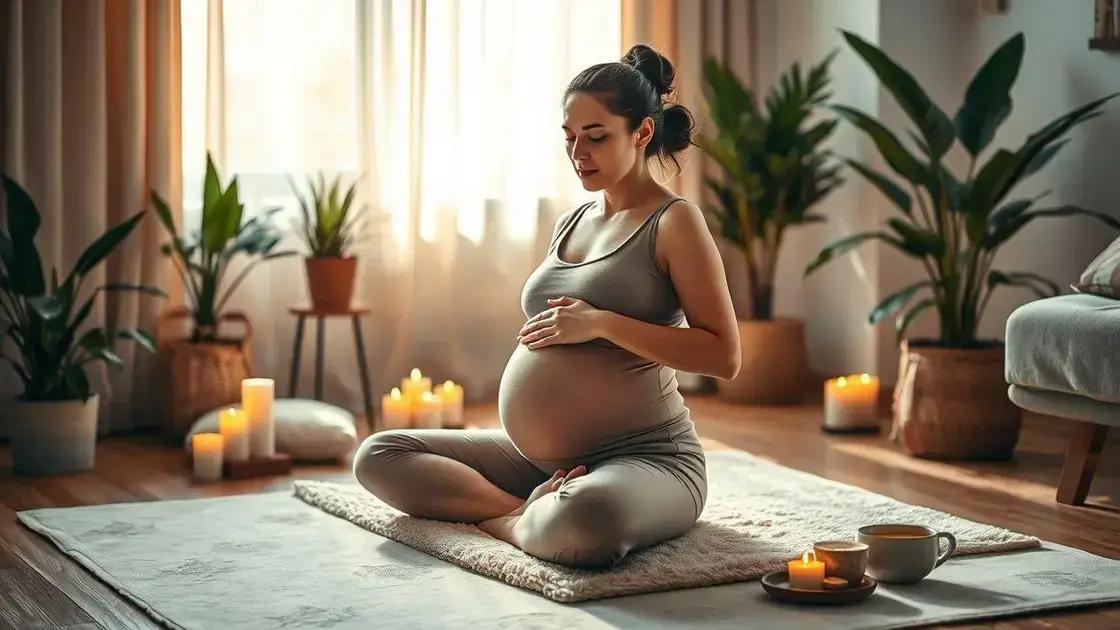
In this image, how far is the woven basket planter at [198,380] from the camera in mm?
4074

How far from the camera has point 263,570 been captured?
264 centimetres

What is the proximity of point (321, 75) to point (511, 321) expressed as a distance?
102 cm

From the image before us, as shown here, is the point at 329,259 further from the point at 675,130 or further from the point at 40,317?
the point at 675,130

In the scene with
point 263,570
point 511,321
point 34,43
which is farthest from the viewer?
point 511,321

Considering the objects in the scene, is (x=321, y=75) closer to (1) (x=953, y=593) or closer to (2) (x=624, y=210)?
(2) (x=624, y=210)

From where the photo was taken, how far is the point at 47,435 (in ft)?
11.9

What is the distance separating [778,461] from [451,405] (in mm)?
944

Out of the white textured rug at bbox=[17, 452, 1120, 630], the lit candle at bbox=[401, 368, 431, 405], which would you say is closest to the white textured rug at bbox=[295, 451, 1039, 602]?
the white textured rug at bbox=[17, 452, 1120, 630]

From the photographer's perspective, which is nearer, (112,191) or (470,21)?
(112,191)

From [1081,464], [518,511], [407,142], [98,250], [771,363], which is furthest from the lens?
[771,363]

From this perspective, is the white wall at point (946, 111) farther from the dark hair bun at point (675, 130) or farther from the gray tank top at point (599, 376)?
the gray tank top at point (599, 376)

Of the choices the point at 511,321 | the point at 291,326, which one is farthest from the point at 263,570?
the point at 511,321

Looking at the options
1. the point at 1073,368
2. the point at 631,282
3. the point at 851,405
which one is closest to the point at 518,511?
the point at 631,282

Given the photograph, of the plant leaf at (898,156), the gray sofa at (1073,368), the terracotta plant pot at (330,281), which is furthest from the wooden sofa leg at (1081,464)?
the terracotta plant pot at (330,281)
